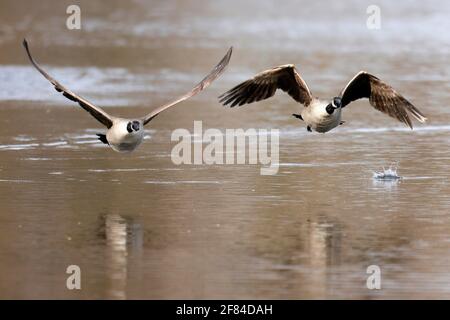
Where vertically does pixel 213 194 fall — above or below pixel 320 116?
below

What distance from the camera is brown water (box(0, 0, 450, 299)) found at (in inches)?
477

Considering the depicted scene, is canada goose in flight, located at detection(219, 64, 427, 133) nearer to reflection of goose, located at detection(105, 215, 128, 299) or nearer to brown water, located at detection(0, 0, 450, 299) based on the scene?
brown water, located at detection(0, 0, 450, 299)

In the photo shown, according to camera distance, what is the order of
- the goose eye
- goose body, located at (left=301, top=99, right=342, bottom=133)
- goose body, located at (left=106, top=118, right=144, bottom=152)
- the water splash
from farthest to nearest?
the water splash
goose body, located at (left=301, top=99, right=342, bottom=133)
the goose eye
goose body, located at (left=106, top=118, right=144, bottom=152)

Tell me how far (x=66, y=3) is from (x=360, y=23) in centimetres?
1214

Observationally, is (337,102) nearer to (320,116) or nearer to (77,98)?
(320,116)

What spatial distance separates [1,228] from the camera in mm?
14172

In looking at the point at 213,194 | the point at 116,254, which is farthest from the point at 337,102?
the point at 116,254

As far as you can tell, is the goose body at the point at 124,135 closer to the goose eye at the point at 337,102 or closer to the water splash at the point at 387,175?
the goose eye at the point at 337,102

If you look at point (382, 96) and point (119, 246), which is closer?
point (119, 246)

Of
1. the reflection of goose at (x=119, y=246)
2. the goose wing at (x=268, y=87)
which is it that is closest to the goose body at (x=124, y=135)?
the reflection of goose at (x=119, y=246)

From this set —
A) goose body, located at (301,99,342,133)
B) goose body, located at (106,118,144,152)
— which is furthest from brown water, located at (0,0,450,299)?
goose body, located at (301,99,342,133)

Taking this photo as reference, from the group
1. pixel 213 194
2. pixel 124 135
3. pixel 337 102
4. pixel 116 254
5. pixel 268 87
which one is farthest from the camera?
pixel 268 87

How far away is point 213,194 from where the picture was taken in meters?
16.2
